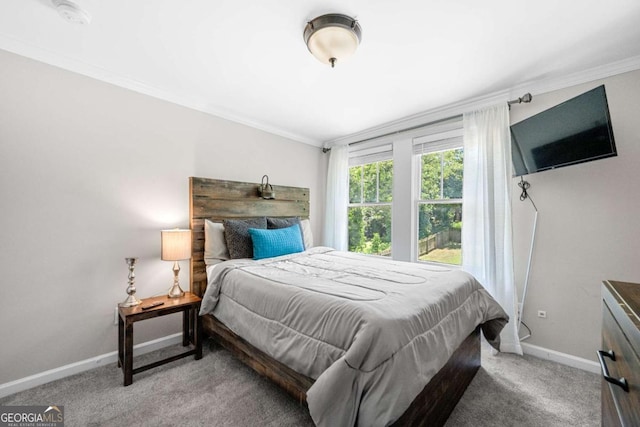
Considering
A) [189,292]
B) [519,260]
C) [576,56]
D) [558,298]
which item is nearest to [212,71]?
[189,292]

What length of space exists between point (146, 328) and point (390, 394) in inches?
94.0

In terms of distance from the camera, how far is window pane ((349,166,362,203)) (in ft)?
13.4

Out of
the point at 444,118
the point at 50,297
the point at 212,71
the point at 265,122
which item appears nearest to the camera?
the point at 50,297

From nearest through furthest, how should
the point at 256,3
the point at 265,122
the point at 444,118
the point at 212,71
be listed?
1. the point at 256,3
2. the point at 212,71
3. the point at 444,118
4. the point at 265,122

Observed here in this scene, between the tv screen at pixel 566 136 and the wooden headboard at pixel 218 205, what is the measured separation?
2740 millimetres

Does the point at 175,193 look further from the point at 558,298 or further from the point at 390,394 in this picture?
the point at 558,298

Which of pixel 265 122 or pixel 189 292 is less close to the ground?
pixel 265 122

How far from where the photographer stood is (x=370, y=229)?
3.93 metres

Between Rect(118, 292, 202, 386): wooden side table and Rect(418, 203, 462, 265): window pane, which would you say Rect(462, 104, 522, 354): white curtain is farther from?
Rect(118, 292, 202, 386): wooden side table

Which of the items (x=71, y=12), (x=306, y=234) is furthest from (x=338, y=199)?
(x=71, y=12)

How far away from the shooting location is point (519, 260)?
252 cm

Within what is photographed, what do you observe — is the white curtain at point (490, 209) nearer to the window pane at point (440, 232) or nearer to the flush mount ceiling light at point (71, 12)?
the window pane at point (440, 232)

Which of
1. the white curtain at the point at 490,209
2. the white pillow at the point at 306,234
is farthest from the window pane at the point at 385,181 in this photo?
the white pillow at the point at 306,234

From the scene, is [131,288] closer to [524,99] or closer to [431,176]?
[431,176]
